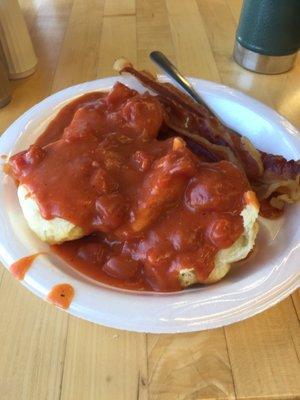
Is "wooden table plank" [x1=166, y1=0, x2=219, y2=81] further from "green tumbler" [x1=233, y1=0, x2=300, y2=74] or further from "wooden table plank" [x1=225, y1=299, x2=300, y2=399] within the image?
"wooden table plank" [x1=225, y1=299, x2=300, y2=399]

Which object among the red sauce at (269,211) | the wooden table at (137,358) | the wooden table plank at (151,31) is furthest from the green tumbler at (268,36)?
the wooden table at (137,358)

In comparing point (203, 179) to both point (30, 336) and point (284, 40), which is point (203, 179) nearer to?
point (30, 336)

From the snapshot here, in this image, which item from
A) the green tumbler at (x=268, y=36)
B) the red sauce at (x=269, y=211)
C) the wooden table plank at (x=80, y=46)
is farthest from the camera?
the wooden table plank at (x=80, y=46)

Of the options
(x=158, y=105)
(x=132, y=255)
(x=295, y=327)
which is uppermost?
(x=158, y=105)

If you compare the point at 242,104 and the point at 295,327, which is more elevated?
the point at 242,104

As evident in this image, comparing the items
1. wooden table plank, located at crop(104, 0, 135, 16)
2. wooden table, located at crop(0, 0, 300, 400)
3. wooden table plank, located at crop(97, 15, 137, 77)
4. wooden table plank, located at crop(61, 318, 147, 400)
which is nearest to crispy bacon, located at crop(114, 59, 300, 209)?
wooden table, located at crop(0, 0, 300, 400)

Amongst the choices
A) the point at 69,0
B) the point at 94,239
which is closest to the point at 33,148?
the point at 94,239

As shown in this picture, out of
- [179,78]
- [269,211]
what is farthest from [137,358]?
[179,78]

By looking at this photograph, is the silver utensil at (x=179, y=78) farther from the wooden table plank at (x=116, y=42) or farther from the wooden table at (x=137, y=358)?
the wooden table at (x=137, y=358)
